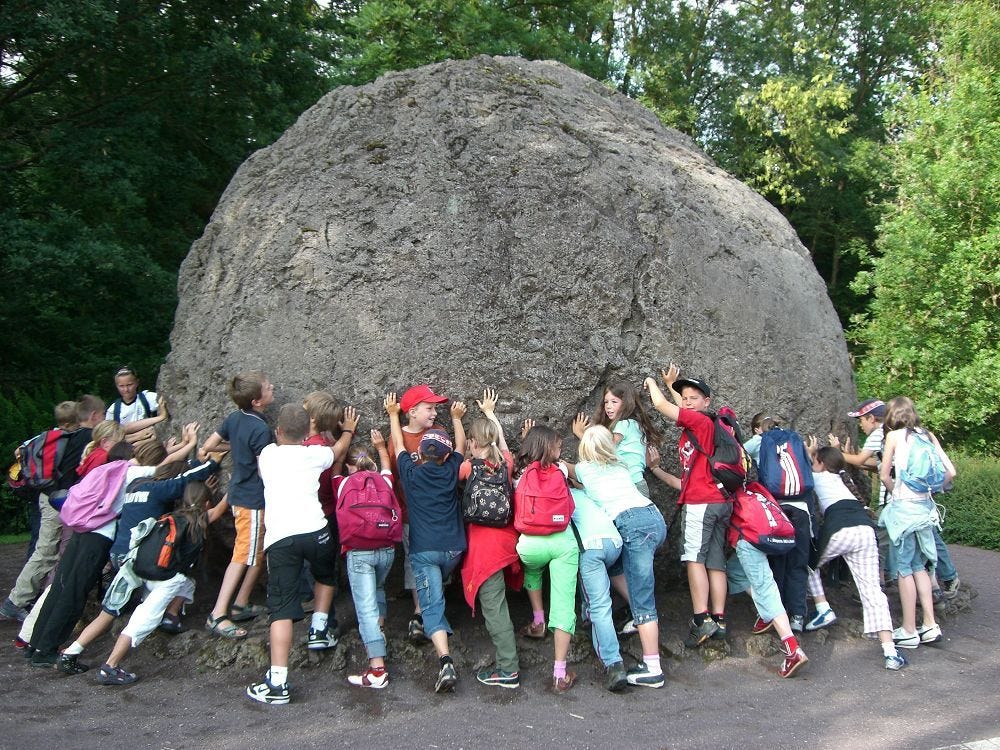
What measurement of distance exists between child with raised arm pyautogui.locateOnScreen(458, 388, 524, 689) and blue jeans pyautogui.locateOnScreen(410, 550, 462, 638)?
0.15 meters

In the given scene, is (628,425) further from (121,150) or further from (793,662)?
(121,150)

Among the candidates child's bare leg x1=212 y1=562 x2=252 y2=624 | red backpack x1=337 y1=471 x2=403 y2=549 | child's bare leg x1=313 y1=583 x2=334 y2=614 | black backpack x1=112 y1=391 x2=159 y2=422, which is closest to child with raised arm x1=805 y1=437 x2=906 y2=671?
red backpack x1=337 y1=471 x2=403 y2=549

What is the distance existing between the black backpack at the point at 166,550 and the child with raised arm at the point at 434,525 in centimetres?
133

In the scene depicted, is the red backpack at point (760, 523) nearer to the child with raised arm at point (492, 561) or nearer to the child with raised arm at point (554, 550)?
the child with raised arm at point (554, 550)

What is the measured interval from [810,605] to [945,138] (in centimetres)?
1192

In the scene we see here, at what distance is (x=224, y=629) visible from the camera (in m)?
5.27

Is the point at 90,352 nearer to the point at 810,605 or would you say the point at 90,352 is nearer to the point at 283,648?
the point at 283,648

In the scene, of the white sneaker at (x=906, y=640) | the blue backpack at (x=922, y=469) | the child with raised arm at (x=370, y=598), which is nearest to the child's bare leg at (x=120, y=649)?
the child with raised arm at (x=370, y=598)

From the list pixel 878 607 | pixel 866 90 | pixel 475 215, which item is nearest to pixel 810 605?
pixel 878 607

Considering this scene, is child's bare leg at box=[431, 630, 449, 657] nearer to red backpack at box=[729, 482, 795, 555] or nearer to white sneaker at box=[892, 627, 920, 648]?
red backpack at box=[729, 482, 795, 555]

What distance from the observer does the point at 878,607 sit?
524cm

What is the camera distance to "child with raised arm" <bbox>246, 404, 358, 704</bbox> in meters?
4.56

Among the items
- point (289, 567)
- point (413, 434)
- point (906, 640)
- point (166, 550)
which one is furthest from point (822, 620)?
point (166, 550)

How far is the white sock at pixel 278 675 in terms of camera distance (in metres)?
4.55
